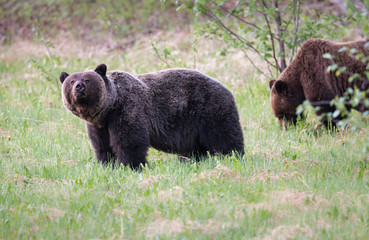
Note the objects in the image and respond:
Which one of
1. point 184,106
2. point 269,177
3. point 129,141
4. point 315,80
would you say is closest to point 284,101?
point 315,80

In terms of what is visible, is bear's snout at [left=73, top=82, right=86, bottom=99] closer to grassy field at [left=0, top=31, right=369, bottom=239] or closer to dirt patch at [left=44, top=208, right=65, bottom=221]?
grassy field at [left=0, top=31, right=369, bottom=239]

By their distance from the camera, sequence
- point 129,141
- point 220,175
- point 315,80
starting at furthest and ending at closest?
point 315,80 → point 129,141 → point 220,175

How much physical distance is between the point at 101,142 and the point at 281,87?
3.83 metres

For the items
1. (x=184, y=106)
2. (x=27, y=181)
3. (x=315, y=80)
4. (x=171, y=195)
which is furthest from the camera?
(x=315, y=80)

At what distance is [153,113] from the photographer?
686 cm

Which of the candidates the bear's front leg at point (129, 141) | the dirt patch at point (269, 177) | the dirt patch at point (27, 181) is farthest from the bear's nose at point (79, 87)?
the dirt patch at point (269, 177)

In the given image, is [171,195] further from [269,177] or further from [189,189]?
[269,177]

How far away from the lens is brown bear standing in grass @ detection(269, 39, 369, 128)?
7.90 meters

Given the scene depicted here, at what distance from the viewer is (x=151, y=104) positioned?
6.87m

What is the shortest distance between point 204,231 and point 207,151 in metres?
2.96

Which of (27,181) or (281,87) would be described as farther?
(281,87)

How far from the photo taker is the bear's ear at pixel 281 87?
8.83 metres

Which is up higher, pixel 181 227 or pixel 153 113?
pixel 153 113

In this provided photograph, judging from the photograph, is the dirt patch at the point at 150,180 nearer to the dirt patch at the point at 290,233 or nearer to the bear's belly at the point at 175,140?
the bear's belly at the point at 175,140
